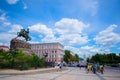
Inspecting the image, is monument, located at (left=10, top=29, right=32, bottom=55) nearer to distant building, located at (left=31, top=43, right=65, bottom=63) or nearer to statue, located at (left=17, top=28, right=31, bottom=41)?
statue, located at (left=17, top=28, right=31, bottom=41)

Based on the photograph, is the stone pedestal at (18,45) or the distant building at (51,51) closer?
the stone pedestal at (18,45)

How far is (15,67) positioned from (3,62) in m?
2.41

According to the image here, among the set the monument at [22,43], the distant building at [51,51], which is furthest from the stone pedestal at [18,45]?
the distant building at [51,51]

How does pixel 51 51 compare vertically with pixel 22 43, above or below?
above

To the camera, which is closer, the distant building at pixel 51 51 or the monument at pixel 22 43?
the monument at pixel 22 43

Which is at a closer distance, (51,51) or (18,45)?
(18,45)

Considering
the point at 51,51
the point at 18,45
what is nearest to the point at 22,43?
the point at 18,45

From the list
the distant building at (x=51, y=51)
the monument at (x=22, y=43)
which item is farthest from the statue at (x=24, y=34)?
the distant building at (x=51, y=51)

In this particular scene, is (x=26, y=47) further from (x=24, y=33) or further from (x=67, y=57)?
(x=67, y=57)

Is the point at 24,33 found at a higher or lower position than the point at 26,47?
higher

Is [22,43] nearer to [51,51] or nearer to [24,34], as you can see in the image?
[24,34]

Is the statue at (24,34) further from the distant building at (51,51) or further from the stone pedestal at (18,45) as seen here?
the distant building at (51,51)

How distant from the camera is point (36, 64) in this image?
36.8 m

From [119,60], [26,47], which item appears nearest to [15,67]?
[26,47]
